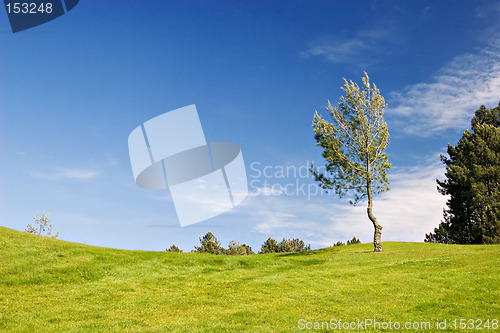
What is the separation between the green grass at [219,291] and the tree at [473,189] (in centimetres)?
4435

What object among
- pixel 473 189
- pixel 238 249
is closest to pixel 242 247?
pixel 238 249

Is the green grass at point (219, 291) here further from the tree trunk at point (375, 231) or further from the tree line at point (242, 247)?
the tree line at point (242, 247)

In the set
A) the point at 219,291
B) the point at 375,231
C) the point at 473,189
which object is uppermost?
the point at 473,189

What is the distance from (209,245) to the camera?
131 metres

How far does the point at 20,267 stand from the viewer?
2909 cm

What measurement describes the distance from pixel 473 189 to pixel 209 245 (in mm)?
84338

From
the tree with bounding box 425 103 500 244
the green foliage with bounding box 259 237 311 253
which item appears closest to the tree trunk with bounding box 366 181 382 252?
the tree with bounding box 425 103 500 244

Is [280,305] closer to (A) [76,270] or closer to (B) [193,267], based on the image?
(B) [193,267]

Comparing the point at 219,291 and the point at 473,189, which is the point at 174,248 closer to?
the point at 473,189

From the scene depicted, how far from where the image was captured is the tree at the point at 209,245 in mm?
130750

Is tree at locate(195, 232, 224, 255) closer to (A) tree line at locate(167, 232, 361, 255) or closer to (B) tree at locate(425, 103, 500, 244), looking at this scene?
(A) tree line at locate(167, 232, 361, 255)

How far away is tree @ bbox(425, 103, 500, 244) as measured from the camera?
71.3 meters

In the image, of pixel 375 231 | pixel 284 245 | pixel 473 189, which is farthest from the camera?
pixel 284 245

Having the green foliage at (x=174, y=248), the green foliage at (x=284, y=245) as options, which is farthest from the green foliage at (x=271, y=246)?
the green foliage at (x=174, y=248)
